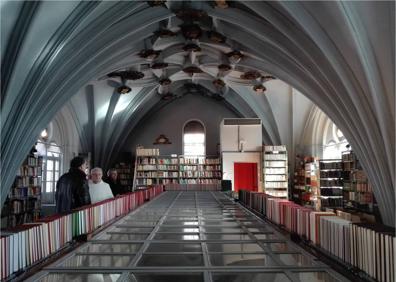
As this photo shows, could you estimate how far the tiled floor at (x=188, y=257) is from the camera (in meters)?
3.01

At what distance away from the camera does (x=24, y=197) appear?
40.8ft

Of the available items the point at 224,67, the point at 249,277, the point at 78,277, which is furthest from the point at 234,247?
the point at 224,67

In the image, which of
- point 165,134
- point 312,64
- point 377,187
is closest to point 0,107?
point 312,64

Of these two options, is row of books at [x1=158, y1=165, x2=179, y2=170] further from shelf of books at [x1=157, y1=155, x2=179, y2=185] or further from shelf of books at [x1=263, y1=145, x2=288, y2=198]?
shelf of books at [x1=263, y1=145, x2=288, y2=198]

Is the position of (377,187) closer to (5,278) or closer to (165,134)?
(5,278)

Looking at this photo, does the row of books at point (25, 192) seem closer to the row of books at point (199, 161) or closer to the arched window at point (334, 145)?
the row of books at point (199, 161)

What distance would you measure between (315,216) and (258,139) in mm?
13973

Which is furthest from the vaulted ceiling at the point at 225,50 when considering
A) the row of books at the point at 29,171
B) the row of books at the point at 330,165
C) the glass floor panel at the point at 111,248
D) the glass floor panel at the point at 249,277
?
the glass floor panel at the point at 249,277

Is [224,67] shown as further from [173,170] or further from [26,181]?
[26,181]

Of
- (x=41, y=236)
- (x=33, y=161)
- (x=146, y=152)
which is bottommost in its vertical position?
(x=41, y=236)

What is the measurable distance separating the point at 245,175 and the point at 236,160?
83cm

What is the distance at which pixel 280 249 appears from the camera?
12.6 ft

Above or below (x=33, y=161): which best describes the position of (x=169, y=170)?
below

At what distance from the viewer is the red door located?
57.5ft
